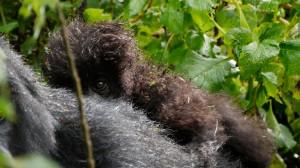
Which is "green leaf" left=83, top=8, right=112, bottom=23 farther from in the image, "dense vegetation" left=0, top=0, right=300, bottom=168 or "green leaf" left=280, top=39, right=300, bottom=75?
"green leaf" left=280, top=39, right=300, bottom=75

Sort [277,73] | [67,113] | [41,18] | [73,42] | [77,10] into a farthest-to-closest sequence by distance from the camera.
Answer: [77,10] → [277,73] → [73,42] → [67,113] → [41,18]

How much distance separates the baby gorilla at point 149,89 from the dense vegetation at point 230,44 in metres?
0.09

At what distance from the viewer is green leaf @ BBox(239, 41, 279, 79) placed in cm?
206

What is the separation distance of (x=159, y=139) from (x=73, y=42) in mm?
483

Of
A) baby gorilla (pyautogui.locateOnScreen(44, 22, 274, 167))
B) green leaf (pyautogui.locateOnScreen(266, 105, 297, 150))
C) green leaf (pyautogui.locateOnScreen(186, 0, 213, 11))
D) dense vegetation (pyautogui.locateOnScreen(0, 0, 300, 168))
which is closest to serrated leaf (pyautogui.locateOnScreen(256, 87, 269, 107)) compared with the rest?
dense vegetation (pyautogui.locateOnScreen(0, 0, 300, 168))

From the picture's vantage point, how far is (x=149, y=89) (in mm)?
2287

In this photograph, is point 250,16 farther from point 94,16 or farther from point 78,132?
point 78,132

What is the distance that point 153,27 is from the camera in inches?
104

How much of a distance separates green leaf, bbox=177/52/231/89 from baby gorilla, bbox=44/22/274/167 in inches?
3.0

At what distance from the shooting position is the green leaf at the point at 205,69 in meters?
2.26

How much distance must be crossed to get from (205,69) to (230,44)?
127 millimetres

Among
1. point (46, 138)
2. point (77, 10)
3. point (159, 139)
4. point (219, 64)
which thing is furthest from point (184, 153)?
point (77, 10)

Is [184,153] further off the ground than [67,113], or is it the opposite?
[67,113]

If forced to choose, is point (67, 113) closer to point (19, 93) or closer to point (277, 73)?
point (19, 93)
